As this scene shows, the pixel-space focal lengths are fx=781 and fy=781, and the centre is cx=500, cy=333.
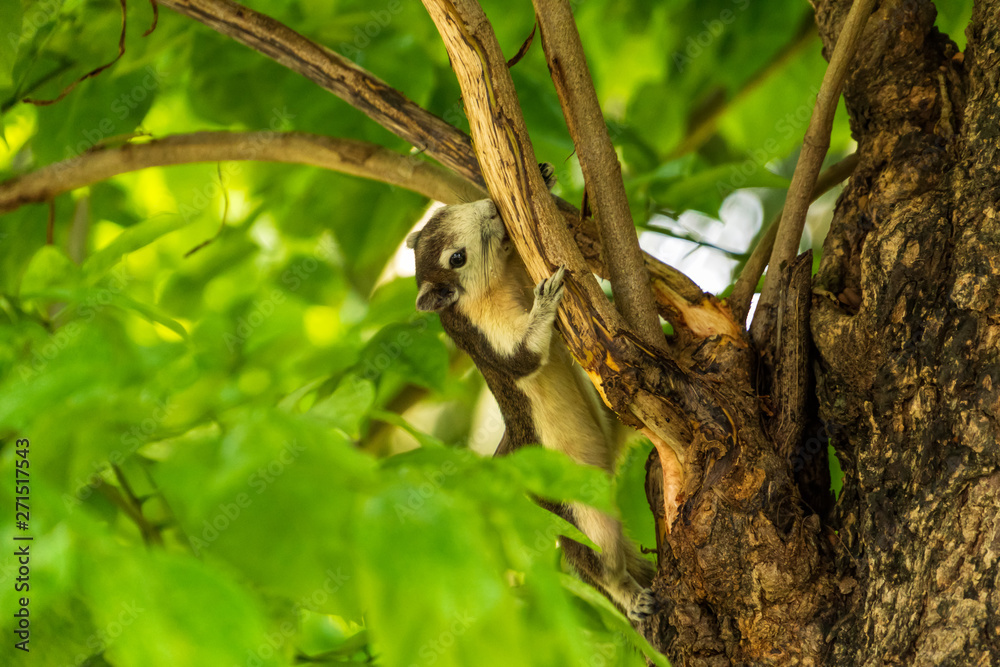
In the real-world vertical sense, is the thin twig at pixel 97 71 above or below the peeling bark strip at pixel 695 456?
above

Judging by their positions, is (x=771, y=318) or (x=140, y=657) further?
(x=771, y=318)

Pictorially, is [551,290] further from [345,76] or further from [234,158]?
[234,158]

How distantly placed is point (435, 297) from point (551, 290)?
63 centimetres

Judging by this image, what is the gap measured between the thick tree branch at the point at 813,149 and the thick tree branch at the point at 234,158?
24.9 inches

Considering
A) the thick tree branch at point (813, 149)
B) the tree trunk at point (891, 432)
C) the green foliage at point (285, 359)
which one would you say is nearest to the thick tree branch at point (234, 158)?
the green foliage at point (285, 359)

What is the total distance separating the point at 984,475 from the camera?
1035 mm

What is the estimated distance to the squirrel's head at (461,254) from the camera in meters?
1.91

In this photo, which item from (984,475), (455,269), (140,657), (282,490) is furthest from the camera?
(455,269)

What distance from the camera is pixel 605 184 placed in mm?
1377

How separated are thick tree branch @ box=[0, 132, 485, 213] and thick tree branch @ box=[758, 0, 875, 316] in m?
0.63

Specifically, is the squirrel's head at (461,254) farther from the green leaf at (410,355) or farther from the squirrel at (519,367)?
the green leaf at (410,355)

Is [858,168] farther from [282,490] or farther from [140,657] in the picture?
[140,657]

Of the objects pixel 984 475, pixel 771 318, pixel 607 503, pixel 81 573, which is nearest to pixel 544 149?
pixel 771 318

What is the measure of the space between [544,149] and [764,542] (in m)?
1.04
